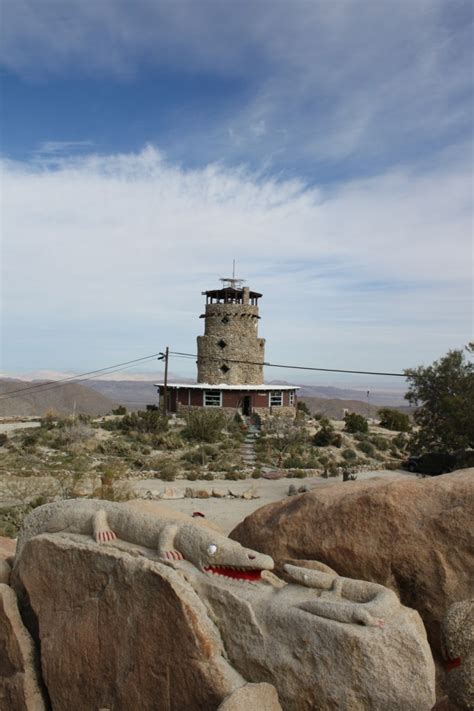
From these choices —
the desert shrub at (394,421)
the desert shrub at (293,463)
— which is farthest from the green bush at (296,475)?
the desert shrub at (394,421)

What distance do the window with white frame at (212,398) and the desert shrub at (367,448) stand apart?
10.5 metres

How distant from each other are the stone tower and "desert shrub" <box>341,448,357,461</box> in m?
12.4

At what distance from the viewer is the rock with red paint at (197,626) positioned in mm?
5195

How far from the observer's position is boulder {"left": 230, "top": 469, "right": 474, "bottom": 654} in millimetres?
6789

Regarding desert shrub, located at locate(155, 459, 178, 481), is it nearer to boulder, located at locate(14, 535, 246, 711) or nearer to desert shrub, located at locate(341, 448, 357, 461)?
desert shrub, located at locate(341, 448, 357, 461)

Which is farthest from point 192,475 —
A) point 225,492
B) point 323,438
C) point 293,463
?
point 323,438

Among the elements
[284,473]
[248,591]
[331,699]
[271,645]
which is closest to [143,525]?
[248,591]

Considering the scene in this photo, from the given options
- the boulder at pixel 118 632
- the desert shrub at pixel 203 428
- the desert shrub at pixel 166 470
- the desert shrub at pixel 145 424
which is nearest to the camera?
the boulder at pixel 118 632

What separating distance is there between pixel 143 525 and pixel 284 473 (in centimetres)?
1875

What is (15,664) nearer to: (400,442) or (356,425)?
(400,442)

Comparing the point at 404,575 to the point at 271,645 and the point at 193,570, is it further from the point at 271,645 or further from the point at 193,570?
the point at 193,570

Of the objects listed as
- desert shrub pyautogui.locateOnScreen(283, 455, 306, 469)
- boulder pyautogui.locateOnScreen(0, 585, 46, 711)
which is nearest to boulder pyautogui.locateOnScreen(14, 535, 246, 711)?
boulder pyautogui.locateOnScreen(0, 585, 46, 711)

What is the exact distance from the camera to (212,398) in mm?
39812

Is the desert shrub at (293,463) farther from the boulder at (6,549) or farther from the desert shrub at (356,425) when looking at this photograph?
the boulder at (6,549)
